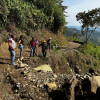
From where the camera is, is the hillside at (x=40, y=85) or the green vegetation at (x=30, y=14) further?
the green vegetation at (x=30, y=14)

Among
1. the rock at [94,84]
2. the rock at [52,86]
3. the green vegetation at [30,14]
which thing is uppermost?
the green vegetation at [30,14]

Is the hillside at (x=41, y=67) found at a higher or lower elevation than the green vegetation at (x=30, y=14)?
lower

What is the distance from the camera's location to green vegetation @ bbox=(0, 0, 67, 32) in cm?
1147

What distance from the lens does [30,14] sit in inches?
563

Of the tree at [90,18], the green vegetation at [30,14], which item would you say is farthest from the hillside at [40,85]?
the tree at [90,18]

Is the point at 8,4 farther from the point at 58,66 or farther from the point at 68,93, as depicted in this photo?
the point at 68,93

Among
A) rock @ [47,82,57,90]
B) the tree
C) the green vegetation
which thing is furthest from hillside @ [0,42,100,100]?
the tree

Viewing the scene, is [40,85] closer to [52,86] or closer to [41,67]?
[52,86]

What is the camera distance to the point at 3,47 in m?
10.4

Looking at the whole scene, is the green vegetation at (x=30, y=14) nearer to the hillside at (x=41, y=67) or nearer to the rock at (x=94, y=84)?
the hillside at (x=41, y=67)

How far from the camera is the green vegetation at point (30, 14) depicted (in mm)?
11469

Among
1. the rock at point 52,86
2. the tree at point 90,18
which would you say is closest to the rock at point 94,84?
the rock at point 52,86

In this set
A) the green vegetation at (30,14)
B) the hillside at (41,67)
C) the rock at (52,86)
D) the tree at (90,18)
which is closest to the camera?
the hillside at (41,67)

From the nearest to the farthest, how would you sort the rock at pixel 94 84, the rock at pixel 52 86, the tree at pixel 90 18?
the rock at pixel 94 84 → the rock at pixel 52 86 → the tree at pixel 90 18
